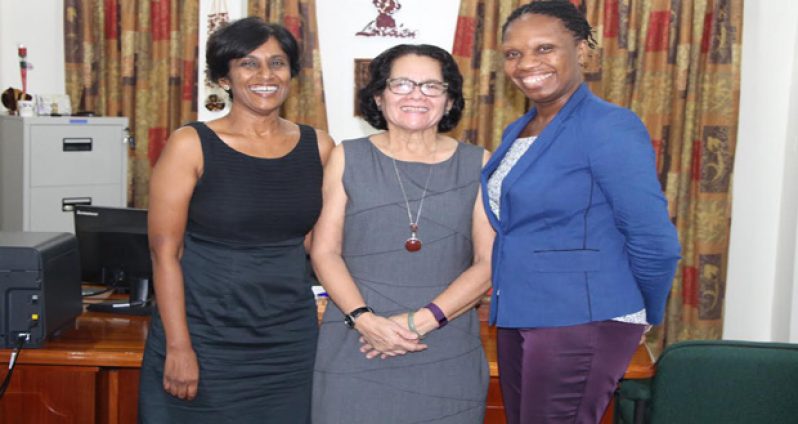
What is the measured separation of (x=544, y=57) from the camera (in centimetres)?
204

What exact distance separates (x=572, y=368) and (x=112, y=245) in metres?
1.88

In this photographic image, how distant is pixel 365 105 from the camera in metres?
2.30

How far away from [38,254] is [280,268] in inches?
33.0

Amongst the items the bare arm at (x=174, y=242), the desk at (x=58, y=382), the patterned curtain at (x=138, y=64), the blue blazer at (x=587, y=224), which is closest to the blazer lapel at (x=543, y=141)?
the blue blazer at (x=587, y=224)

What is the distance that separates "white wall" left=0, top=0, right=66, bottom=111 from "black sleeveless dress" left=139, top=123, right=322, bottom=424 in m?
3.28

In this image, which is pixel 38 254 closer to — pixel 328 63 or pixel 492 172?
pixel 492 172

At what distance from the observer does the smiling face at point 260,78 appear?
88.4 inches

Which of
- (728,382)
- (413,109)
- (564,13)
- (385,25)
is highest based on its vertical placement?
(385,25)

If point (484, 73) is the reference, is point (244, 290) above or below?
below

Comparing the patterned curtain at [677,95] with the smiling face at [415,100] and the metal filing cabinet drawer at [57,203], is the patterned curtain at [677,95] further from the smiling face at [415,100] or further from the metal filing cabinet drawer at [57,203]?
the smiling face at [415,100]

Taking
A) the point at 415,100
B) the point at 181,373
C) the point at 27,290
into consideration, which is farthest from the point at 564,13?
the point at 27,290

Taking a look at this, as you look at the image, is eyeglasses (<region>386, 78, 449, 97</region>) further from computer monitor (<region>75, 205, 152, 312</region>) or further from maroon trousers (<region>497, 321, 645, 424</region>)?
computer monitor (<region>75, 205, 152, 312</region>)

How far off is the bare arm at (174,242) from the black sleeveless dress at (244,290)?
32 mm

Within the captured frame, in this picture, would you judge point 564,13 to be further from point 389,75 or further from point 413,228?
point 413,228
